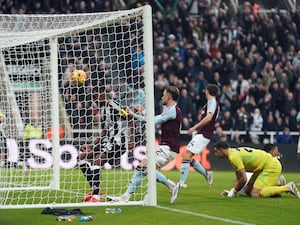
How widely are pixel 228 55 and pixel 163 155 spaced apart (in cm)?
1491

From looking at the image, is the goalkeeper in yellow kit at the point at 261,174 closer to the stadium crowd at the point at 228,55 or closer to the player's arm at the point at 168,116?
the player's arm at the point at 168,116

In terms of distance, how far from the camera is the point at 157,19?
1171 inches

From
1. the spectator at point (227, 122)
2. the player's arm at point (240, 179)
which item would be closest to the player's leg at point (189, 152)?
the player's arm at point (240, 179)

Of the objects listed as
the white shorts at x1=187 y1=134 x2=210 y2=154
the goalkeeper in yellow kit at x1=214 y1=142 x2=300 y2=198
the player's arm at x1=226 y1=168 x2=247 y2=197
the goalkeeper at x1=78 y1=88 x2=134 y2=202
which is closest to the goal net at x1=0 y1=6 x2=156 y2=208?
the goalkeeper at x1=78 y1=88 x2=134 y2=202

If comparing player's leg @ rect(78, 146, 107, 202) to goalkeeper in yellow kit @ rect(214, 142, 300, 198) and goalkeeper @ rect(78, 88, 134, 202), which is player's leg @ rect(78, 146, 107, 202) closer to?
goalkeeper @ rect(78, 88, 134, 202)

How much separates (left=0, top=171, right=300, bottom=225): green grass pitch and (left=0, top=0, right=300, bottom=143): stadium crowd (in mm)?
11871

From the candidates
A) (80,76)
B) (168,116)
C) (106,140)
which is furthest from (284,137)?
(106,140)

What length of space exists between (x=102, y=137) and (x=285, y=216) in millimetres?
3295

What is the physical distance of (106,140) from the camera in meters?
14.1

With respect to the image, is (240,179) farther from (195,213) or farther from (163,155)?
(195,213)

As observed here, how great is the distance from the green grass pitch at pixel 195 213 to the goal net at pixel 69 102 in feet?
1.73

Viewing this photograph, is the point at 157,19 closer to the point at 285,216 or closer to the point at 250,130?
the point at 250,130

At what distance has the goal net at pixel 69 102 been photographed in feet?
45.7

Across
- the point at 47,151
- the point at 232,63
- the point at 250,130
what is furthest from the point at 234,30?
the point at 47,151
